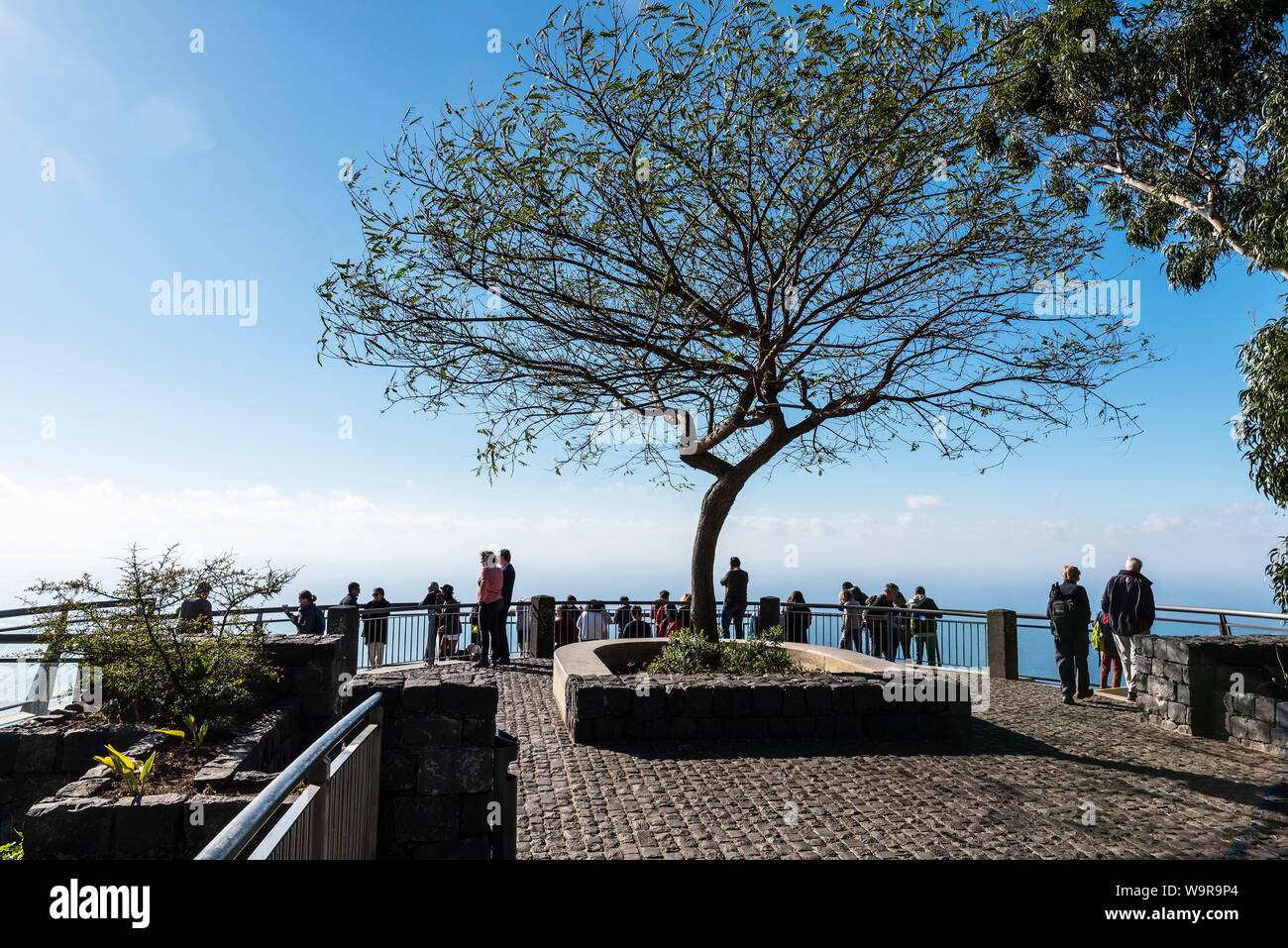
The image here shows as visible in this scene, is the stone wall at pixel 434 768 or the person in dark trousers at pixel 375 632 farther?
the person in dark trousers at pixel 375 632

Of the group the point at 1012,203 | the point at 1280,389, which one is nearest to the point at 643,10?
the point at 1012,203

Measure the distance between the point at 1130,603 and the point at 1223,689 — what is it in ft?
7.00

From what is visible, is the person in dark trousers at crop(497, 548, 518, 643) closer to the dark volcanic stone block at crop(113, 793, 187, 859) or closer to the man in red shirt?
the man in red shirt

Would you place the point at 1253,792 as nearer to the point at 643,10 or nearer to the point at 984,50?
the point at 984,50

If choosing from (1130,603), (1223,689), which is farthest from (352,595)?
(1223,689)

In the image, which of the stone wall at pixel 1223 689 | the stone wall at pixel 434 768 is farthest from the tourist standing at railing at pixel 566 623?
the stone wall at pixel 434 768

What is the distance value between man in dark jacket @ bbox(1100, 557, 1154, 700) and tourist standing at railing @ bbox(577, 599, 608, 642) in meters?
9.45

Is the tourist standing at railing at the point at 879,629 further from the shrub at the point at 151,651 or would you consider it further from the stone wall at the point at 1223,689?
the shrub at the point at 151,651

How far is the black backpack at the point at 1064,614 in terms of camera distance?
11523 millimetres

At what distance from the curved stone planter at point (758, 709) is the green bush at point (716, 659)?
4.39 feet

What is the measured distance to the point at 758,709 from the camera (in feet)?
28.9

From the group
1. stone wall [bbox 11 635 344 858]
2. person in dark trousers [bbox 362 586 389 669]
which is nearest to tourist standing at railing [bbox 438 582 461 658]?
person in dark trousers [bbox 362 586 389 669]

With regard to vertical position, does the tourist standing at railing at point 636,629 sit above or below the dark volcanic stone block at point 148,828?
below

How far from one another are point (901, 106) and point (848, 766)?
7773 mm
